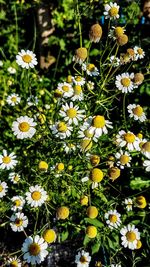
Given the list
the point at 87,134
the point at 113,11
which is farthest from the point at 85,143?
the point at 113,11

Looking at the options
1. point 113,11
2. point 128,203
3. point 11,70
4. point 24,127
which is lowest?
point 128,203

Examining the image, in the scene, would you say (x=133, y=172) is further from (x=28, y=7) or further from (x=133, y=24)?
(x=28, y=7)

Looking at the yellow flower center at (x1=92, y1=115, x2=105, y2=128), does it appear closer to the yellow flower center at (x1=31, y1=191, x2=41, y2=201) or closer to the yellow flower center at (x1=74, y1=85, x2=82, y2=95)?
the yellow flower center at (x1=74, y1=85, x2=82, y2=95)

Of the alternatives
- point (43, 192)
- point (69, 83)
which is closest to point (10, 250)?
point (43, 192)

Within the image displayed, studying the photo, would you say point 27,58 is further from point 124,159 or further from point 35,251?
point 35,251

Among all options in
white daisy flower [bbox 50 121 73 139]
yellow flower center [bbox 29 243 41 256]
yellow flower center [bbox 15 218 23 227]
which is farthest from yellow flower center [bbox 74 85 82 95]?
yellow flower center [bbox 29 243 41 256]

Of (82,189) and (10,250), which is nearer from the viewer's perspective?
(82,189)
